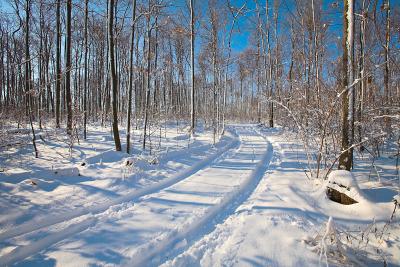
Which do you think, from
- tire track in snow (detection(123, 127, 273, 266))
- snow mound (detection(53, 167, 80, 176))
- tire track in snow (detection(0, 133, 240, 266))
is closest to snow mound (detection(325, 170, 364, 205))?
tire track in snow (detection(123, 127, 273, 266))

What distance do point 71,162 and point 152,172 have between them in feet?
11.9

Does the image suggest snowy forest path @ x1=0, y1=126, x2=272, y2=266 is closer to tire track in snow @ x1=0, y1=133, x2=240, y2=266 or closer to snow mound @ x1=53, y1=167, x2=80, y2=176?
tire track in snow @ x1=0, y1=133, x2=240, y2=266

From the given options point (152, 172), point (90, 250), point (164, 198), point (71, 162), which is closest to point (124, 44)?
point (71, 162)

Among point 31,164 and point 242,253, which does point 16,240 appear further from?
point 31,164

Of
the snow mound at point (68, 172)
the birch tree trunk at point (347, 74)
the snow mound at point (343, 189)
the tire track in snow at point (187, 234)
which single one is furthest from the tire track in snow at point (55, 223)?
the birch tree trunk at point (347, 74)

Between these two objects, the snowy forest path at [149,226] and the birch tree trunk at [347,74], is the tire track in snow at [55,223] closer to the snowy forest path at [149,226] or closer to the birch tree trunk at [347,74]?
the snowy forest path at [149,226]

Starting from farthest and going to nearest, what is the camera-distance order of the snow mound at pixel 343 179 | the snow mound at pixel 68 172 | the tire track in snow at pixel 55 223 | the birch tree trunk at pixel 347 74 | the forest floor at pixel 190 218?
the snow mound at pixel 68 172 → the birch tree trunk at pixel 347 74 → the snow mound at pixel 343 179 → the tire track in snow at pixel 55 223 → the forest floor at pixel 190 218

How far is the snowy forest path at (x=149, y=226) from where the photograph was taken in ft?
10.0

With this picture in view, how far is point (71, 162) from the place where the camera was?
8.37 metres

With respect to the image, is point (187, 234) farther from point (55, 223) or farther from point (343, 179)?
point (343, 179)

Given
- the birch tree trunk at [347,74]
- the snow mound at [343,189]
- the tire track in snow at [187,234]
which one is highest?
the birch tree trunk at [347,74]

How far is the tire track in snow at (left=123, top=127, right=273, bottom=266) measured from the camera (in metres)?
3.00

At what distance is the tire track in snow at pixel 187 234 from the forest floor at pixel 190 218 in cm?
2

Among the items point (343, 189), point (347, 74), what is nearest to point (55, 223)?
point (343, 189)
